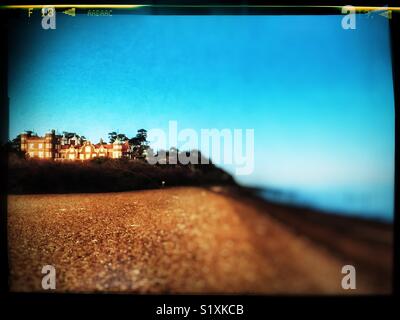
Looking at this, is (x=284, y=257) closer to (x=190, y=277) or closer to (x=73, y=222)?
(x=190, y=277)

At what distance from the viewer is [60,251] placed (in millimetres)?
2938

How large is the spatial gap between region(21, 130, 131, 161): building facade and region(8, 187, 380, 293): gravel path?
0.53 metres

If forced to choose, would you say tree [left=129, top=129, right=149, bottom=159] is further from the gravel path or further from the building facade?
the gravel path

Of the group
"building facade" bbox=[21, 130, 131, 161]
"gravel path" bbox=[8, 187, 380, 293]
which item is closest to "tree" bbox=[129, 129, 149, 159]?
"building facade" bbox=[21, 130, 131, 161]

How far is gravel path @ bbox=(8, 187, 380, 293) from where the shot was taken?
2533mm

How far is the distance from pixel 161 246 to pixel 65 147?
1543 millimetres

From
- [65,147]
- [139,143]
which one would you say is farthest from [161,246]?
[65,147]

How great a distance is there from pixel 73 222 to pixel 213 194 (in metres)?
1.77

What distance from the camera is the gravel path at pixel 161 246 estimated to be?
2.53 m

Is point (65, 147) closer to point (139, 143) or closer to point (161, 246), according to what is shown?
point (139, 143)

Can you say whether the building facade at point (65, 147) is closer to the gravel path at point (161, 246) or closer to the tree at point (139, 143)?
the tree at point (139, 143)

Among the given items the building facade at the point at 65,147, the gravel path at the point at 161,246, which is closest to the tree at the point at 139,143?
the building facade at the point at 65,147

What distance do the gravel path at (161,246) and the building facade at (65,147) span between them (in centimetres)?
53

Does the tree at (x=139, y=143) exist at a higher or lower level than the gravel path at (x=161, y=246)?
higher
